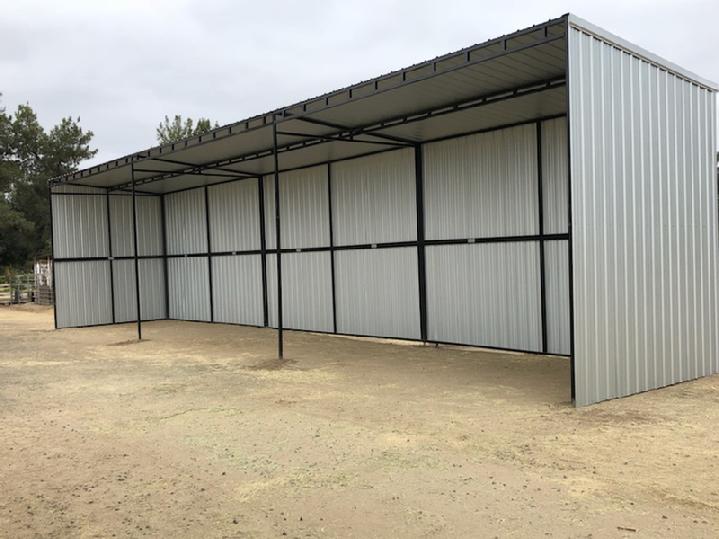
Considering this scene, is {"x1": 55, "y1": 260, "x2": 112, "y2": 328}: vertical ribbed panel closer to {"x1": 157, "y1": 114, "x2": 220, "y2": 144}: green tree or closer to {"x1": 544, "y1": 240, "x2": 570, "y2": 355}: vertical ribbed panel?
{"x1": 544, "y1": 240, "x2": 570, "y2": 355}: vertical ribbed panel

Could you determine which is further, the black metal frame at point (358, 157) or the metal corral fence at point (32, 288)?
the metal corral fence at point (32, 288)

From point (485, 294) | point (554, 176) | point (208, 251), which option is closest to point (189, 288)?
point (208, 251)

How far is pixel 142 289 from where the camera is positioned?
2064 centimetres

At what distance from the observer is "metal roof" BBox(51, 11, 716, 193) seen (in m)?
8.09

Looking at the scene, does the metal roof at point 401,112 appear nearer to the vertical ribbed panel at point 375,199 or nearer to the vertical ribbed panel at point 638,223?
the vertical ribbed panel at point 375,199

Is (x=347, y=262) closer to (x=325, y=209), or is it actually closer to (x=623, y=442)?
(x=325, y=209)

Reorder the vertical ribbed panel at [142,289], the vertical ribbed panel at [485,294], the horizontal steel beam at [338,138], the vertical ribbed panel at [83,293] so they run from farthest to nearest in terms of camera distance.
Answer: the vertical ribbed panel at [142,289] → the vertical ribbed panel at [83,293] → the horizontal steel beam at [338,138] → the vertical ribbed panel at [485,294]

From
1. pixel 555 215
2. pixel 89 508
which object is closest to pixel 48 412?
pixel 89 508

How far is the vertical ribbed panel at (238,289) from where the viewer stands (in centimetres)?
1780

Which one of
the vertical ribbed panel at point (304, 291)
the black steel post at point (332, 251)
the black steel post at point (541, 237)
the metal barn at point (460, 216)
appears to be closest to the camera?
the metal barn at point (460, 216)

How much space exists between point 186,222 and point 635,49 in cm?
1549

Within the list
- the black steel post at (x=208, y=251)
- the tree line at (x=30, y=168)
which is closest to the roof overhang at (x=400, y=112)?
the black steel post at (x=208, y=251)

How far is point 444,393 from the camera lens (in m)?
8.38

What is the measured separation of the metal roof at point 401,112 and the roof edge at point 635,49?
28 millimetres
